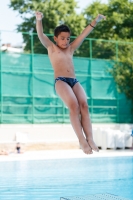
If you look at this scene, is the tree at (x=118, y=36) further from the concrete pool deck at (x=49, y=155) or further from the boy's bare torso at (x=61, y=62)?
the boy's bare torso at (x=61, y=62)

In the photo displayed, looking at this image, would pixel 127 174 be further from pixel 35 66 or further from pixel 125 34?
pixel 125 34

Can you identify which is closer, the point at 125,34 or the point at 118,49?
the point at 118,49

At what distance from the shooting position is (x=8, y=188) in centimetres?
831

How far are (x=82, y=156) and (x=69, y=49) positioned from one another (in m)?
8.19

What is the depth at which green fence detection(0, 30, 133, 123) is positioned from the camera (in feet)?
57.0

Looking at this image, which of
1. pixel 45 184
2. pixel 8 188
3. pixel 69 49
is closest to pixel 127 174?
pixel 45 184

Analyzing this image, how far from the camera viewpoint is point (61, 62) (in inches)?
241

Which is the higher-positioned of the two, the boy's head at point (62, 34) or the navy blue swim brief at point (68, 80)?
the boy's head at point (62, 34)


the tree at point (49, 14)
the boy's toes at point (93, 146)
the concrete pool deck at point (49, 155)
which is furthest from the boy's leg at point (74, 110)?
the tree at point (49, 14)

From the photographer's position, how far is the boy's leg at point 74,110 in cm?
576

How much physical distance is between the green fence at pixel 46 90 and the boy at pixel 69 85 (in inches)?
438

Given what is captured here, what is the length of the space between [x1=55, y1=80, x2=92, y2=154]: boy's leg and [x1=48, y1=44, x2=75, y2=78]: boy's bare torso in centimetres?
24

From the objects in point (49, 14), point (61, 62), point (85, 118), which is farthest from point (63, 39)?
point (49, 14)

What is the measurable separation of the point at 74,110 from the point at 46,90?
1214 centimetres
